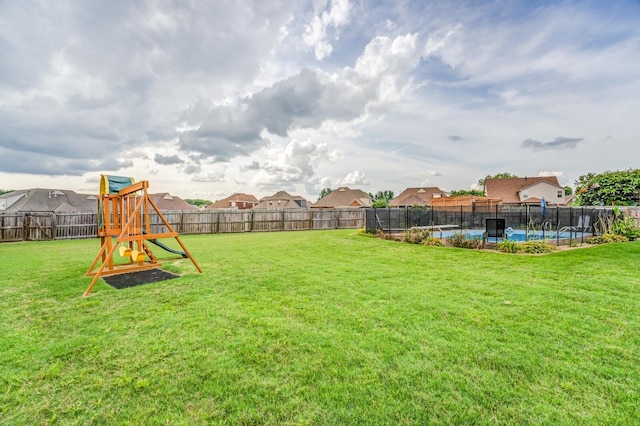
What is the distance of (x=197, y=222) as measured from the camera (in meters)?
17.9

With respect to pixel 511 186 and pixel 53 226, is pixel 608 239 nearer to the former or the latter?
pixel 53 226

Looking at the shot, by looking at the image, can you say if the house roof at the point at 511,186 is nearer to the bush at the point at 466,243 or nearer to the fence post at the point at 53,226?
the bush at the point at 466,243

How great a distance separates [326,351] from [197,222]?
56.1 feet

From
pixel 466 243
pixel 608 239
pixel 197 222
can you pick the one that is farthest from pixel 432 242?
pixel 197 222

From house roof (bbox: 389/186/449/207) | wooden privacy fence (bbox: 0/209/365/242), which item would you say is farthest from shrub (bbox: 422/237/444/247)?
house roof (bbox: 389/186/449/207)

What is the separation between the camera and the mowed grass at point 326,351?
6.36 ft

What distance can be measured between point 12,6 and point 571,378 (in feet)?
40.3

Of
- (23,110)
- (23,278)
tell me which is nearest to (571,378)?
(23,278)

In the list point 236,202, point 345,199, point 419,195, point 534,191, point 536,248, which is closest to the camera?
point 536,248

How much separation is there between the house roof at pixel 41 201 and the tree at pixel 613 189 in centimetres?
4245

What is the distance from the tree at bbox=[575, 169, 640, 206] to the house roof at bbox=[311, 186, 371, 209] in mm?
24959

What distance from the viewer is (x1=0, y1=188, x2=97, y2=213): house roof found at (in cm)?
2491

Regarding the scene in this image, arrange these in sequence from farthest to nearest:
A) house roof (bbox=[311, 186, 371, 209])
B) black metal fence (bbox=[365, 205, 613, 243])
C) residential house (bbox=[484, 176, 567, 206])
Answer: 1. house roof (bbox=[311, 186, 371, 209])
2. residential house (bbox=[484, 176, 567, 206])
3. black metal fence (bbox=[365, 205, 613, 243])

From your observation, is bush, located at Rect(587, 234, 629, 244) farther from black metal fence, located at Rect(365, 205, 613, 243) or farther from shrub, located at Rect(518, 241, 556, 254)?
shrub, located at Rect(518, 241, 556, 254)
